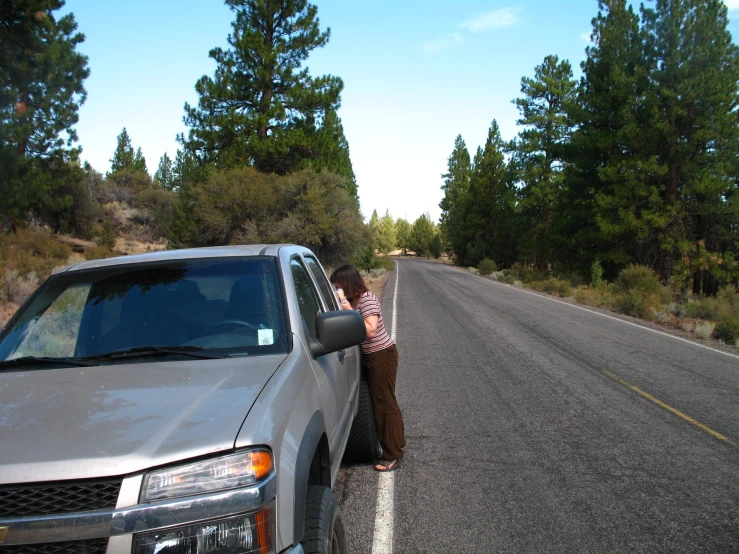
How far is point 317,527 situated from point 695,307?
21512 millimetres

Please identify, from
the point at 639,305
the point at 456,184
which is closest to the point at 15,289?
the point at 639,305

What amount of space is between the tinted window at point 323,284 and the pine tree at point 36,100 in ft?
42.6

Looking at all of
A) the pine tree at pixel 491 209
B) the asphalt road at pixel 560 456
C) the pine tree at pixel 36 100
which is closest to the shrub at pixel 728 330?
the asphalt road at pixel 560 456

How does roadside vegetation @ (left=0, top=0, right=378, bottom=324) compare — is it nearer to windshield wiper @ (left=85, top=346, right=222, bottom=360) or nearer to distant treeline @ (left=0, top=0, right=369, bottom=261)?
distant treeline @ (left=0, top=0, right=369, bottom=261)

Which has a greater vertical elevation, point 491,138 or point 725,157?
point 491,138

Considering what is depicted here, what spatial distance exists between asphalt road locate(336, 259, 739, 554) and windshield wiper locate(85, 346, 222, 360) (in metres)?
1.70

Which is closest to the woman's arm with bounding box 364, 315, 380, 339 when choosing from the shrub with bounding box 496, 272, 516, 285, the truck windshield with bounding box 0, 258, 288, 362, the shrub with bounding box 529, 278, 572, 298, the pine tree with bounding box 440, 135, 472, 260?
the truck windshield with bounding box 0, 258, 288, 362

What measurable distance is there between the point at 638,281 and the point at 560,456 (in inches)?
862

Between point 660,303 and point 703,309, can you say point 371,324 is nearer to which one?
point 703,309

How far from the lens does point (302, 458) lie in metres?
2.27

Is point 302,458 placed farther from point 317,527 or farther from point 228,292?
point 228,292

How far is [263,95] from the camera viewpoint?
88.0 feet

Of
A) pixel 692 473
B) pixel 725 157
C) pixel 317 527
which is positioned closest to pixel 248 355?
pixel 317 527

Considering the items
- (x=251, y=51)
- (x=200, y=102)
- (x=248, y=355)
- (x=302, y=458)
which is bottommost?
(x=302, y=458)
